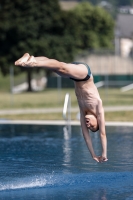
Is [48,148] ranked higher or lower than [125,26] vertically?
higher

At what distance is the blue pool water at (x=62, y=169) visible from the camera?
1206 centimetres

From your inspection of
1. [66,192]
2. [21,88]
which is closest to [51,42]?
[21,88]

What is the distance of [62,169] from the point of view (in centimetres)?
1392

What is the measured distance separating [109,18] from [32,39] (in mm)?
46207

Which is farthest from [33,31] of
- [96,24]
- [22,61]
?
[22,61]

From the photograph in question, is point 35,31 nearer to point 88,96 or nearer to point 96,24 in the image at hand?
point 96,24

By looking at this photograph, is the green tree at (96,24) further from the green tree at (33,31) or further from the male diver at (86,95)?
the male diver at (86,95)

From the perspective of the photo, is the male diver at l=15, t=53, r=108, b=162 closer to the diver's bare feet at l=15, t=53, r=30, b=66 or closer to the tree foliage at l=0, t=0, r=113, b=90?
the diver's bare feet at l=15, t=53, r=30, b=66

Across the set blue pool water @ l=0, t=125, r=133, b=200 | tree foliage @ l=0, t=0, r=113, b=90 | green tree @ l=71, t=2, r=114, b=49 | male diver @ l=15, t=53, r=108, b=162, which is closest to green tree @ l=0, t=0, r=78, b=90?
tree foliage @ l=0, t=0, r=113, b=90

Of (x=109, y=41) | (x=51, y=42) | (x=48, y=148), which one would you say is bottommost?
(x=109, y=41)

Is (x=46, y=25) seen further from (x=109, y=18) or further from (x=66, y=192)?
(x=66, y=192)

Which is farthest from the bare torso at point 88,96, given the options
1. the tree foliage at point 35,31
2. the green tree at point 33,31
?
the green tree at point 33,31

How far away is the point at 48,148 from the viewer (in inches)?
691

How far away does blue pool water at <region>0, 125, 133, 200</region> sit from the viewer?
39.6ft
